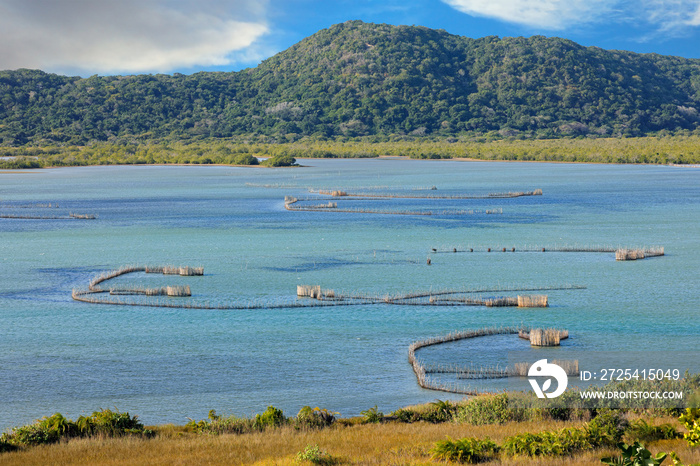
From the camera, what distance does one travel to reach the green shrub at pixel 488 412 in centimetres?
2188

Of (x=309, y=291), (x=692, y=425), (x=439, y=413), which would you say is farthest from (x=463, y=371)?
(x=309, y=291)

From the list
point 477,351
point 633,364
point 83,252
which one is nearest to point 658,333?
point 633,364

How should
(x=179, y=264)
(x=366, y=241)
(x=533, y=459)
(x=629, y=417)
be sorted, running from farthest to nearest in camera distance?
(x=366, y=241) < (x=179, y=264) < (x=629, y=417) < (x=533, y=459)

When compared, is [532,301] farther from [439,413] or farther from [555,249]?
[555,249]

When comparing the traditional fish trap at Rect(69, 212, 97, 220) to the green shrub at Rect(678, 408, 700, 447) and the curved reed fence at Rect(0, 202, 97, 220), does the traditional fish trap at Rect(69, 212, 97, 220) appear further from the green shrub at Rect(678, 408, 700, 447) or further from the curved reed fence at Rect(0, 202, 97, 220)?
the green shrub at Rect(678, 408, 700, 447)

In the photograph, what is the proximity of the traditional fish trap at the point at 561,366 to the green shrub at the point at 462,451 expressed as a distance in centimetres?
1238

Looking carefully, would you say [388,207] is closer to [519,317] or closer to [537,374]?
[519,317]

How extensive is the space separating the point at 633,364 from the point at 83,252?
142ft

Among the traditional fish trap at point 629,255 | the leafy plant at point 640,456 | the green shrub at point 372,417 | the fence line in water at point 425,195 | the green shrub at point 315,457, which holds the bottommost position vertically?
the green shrub at point 372,417

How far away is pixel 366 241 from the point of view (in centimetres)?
6550

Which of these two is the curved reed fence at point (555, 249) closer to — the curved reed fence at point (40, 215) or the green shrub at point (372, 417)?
the green shrub at point (372, 417)

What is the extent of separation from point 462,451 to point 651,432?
4762 mm

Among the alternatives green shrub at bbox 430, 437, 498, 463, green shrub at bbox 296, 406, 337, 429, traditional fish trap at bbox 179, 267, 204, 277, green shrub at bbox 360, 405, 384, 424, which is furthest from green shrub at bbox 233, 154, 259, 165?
green shrub at bbox 430, 437, 498, 463

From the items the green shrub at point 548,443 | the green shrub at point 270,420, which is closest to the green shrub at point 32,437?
the green shrub at point 270,420
